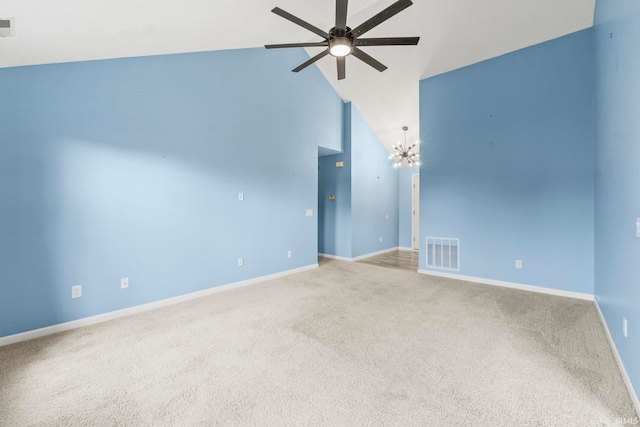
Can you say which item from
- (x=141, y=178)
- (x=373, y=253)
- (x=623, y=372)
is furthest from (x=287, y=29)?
(x=373, y=253)

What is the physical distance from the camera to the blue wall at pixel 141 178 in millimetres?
2496

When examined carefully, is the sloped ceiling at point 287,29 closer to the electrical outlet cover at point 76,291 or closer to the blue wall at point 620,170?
the blue wall at point 620,170

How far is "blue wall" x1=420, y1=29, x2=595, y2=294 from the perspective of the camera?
359 centimetres

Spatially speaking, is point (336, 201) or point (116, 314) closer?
point (116, 314)

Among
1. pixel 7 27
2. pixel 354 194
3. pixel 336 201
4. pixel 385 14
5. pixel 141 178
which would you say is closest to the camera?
pixel 7 27

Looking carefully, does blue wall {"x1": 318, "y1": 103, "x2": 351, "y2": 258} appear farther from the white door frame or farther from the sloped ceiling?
the white door frame

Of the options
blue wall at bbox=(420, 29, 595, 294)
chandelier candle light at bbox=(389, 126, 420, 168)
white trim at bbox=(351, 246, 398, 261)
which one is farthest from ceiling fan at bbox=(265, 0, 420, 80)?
white trim at bbox=(351, 246, 398, 261)

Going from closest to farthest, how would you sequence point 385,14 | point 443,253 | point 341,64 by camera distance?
point 385,14 → point 341,64 → point 443,253

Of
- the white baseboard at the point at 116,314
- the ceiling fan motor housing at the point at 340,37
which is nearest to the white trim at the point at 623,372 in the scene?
the ceiling fan motor housing at the point at 340,37

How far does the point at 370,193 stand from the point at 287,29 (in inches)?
158

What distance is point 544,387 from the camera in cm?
181

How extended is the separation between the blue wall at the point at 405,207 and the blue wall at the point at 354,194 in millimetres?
748

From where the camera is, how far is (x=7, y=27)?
6.21 feet

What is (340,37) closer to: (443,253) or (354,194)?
(443,253)
